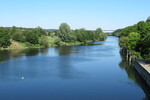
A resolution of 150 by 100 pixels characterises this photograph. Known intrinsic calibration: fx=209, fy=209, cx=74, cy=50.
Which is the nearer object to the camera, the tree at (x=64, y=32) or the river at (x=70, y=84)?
the river at (x=70, y=84)

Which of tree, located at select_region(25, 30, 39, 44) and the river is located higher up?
tree, located at select_region(25, 30, 39, 44)

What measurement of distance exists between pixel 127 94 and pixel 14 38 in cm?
7760

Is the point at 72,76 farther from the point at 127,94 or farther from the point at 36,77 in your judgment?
the point at 127,94

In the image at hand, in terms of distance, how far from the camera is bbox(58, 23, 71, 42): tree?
11061 cm

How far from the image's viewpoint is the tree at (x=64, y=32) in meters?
111

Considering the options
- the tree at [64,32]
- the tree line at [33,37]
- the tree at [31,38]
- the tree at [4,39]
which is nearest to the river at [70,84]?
the tree at [4,39]

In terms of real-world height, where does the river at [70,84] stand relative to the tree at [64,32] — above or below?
below

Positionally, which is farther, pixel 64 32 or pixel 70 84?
pixel 64 32

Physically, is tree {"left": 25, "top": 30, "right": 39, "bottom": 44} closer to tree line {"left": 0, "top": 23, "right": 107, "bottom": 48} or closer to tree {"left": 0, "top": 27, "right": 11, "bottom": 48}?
tree line {"left": 0, "top": 23, "right": 107, "bottom": 48}

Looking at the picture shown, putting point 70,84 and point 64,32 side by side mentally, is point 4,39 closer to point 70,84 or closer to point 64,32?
point 64,32

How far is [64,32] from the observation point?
110562mm

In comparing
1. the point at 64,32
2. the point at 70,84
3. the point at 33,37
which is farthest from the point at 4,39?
the point at 70,84

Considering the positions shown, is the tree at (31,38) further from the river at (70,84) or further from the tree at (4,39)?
the river at (70,84)

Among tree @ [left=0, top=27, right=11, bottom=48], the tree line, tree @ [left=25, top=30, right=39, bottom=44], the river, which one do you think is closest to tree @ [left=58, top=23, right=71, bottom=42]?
the tree line
